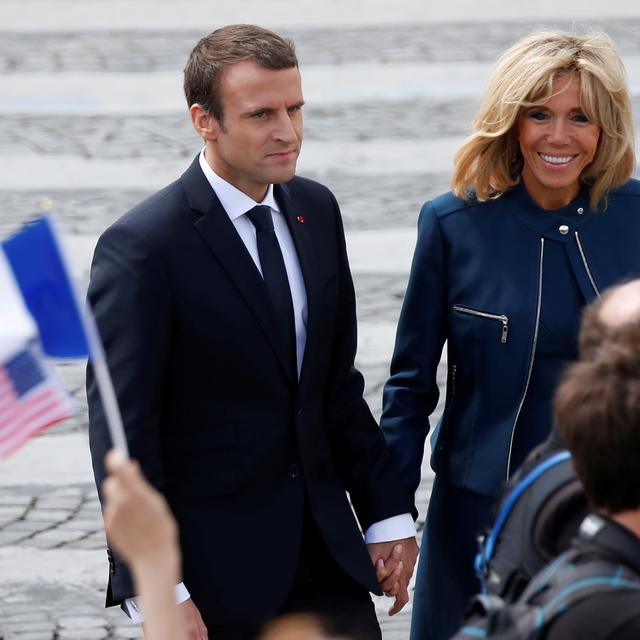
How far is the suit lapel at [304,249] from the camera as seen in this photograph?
3.61 m

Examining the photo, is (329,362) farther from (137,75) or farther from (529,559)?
(137,75)

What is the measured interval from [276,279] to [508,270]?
0.66 meters

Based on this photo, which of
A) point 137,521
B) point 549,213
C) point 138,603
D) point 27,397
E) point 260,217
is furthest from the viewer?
point 549,213

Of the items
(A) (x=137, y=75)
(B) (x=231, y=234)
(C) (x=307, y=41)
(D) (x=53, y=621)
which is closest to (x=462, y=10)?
(C) (x=307, y=41)

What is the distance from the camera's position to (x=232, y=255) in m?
3.53

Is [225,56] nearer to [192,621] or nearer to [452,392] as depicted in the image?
[452,392]

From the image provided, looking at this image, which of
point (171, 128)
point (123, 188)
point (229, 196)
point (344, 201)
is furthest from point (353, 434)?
point (171, 128)

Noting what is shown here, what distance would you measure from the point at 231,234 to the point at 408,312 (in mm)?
620

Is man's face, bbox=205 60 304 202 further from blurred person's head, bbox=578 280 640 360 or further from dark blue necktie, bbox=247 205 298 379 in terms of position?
blurred person's head, bbox=578 280 640 360

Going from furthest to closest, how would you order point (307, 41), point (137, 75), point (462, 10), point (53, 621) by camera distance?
point (462, 10) → point (307, 41) → point (137, 75) → point (53, 621)

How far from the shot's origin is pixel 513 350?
377cm

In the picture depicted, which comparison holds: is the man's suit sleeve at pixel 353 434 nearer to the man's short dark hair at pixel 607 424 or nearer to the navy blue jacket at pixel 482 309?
the navy blue jacket at pixel 482 309

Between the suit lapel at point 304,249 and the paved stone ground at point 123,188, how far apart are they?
1804mm

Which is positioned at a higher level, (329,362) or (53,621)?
(329,362)
